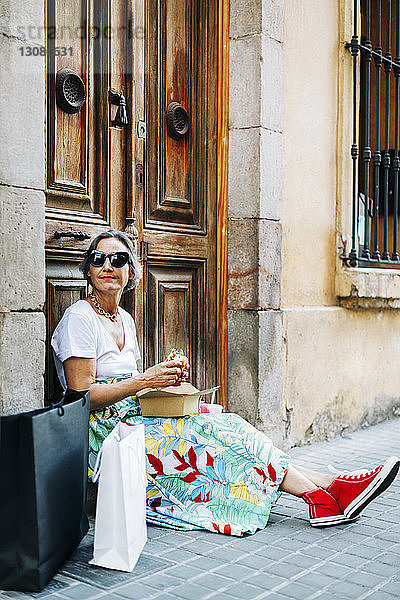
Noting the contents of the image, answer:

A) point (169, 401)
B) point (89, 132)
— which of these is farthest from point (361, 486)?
point (89, 132)

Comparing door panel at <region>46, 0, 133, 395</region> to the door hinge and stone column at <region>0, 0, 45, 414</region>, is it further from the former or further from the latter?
stone column at <region>0, 0, 45, 414</region>

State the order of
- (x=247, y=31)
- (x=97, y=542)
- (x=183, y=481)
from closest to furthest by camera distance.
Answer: (x=97, y=542)
(x=183, y=481)
(x=247, y=31)

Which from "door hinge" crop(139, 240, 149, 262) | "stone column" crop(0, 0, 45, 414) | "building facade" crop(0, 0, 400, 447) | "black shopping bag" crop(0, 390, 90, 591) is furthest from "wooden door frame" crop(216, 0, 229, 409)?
"black shopping bag" crop(0, 390, 90, 591)

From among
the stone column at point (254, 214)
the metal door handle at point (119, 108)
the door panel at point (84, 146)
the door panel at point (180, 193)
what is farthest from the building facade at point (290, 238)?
the metal door handle at point (119, 108)

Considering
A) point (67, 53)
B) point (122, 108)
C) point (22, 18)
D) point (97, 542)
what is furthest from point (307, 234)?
point (97, 542)

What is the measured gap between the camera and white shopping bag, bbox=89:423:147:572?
10.2 ft

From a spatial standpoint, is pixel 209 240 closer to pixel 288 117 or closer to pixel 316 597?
pixel 288 117

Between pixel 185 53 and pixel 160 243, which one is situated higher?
pixel 185 53

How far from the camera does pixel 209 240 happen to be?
5242mm

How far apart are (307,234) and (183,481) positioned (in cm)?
251

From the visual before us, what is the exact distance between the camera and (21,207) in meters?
3.54

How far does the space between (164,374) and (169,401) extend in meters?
0.16

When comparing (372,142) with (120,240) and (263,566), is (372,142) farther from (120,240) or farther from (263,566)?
(263,566)

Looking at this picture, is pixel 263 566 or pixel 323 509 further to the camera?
pixel 323 509
